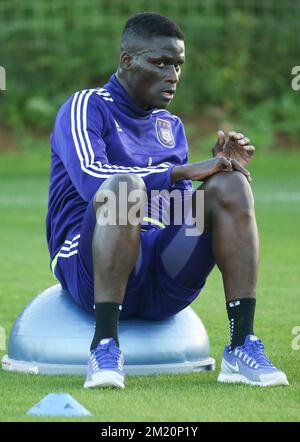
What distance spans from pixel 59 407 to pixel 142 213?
3.43ft

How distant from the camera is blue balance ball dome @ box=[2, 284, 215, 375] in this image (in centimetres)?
558

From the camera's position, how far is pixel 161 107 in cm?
585

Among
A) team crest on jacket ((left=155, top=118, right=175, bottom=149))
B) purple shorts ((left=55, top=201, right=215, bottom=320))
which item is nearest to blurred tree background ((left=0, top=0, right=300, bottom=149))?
team crest on jacket ((left=155, top=118, right=175, bottom=149))

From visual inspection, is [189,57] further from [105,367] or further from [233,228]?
[105,367]

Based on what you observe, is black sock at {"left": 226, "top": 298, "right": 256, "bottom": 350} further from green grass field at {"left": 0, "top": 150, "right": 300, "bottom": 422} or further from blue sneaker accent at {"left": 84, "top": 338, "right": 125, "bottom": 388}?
blue sneaker accent at {"left": 84, "top": 338, "right": 125, "bottom": 388}

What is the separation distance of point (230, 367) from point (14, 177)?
14.7 meters

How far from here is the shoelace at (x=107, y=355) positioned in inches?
201

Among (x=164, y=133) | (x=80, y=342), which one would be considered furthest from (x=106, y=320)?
(x=164, y=133)

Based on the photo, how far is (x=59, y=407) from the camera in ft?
14.7

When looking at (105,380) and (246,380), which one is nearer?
(105,380)
